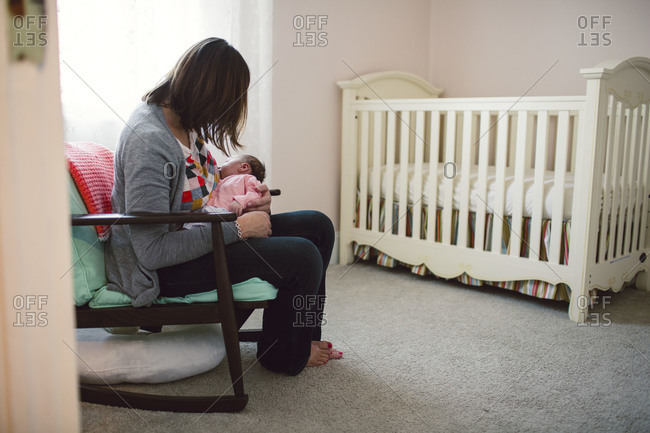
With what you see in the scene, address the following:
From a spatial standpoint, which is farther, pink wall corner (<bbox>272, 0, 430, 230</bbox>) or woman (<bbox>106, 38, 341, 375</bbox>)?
pink wall corner (<bbox>272, 0, 430, 230</bbox>)

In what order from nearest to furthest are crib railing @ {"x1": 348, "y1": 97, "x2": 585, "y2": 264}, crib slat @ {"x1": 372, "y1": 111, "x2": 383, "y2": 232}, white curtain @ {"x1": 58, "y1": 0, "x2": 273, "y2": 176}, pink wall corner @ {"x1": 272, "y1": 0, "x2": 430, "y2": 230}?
white curtain @ {"x1": 58, "y1": 0, "x2": 273, "y2": 176}
crib railing @ {"x1": 348, "y1": 97, "x2": 585, "y2": 264}
pink wall corner @ {"x1": 272, "y1": 0, "x2": 430, "y2": 230}
crib slat @ {"x1": 372, "y1": 111, "x2": 383, "y2": 232}

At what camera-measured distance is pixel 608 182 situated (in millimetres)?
2135

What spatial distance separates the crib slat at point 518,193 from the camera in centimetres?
228

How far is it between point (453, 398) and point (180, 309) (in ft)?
2.36

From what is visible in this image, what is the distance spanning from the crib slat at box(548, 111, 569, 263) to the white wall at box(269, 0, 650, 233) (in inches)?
32.4

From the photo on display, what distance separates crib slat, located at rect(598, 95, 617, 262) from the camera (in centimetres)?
210

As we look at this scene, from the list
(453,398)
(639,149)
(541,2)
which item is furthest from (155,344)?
(541,2)

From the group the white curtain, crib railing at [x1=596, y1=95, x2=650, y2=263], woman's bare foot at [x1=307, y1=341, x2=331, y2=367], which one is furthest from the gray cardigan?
crib railing at [x1=596, y1=95, x2=650, y2=263]

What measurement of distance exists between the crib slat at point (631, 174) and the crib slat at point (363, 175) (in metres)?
1.13

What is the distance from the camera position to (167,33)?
2152 millimetres

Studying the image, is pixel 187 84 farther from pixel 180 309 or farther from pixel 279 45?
pixel 279 45

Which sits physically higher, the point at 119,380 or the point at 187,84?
the point at 187,84

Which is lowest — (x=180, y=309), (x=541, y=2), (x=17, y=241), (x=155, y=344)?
(x=155, y=344)

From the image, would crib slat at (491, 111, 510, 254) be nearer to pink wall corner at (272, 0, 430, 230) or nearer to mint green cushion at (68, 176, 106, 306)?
pink wall corner at (272, 0, 430, 230)
